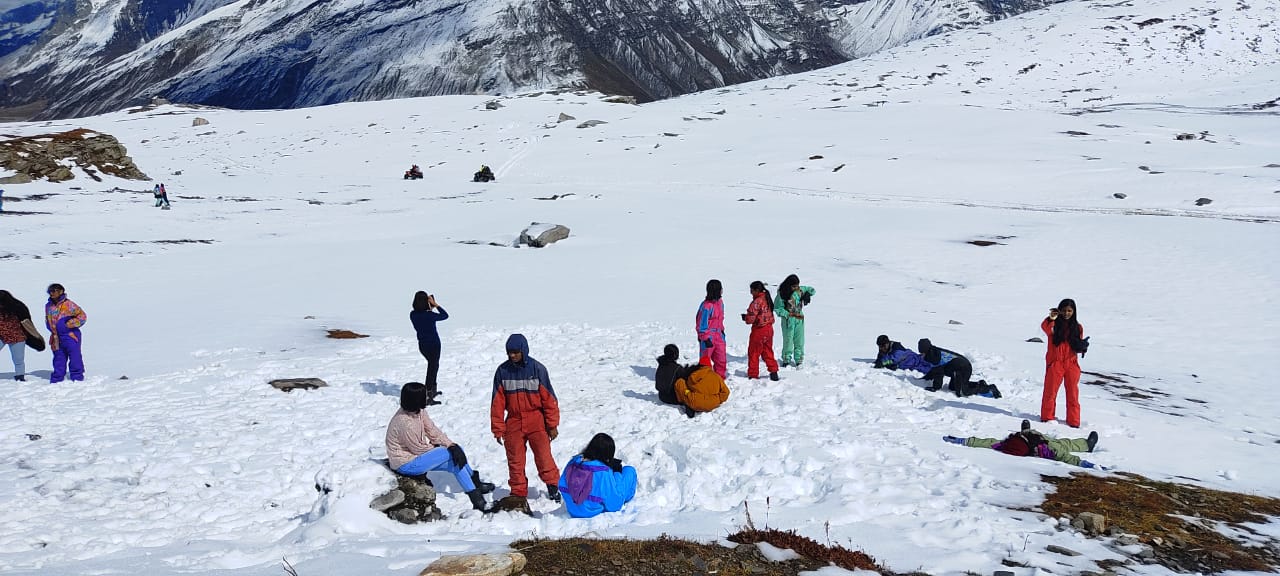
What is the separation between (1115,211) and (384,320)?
28.8 meters

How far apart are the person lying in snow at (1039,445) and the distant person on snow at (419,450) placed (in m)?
6.21

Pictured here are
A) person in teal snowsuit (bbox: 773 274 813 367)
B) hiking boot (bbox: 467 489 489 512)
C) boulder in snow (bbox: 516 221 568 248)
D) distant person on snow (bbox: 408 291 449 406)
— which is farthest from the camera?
boulder in snow (bbox: 516 221 568 248)

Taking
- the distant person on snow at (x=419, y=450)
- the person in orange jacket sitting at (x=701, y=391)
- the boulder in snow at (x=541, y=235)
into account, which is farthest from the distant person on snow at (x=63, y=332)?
the boulder in snow at (x=541, y=235)

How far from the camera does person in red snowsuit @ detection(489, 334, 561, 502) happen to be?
26.2 ft

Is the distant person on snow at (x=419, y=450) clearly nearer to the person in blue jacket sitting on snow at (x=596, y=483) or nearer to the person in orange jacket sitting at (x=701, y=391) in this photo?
the person in blue jacket sitting on snow at (x=596, y=483)

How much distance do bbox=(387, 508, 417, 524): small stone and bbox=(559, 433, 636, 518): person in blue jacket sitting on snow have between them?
1.50 meters

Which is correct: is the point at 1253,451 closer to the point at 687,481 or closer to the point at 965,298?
the point at 687,481

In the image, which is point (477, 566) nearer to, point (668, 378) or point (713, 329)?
point (668, 378)

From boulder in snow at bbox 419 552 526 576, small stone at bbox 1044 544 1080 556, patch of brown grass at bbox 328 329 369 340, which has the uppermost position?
patch of brown grass at bbox 328 329 369 340

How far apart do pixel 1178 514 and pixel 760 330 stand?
21.0ft

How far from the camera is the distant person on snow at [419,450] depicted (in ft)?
25.4

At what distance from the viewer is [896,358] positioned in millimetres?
13203

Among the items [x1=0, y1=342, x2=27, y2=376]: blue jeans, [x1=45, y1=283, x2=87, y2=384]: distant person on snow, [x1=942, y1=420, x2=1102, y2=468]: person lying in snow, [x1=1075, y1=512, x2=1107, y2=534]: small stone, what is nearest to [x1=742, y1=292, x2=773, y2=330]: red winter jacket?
[x1=942, y1=420, x2=1102, y2=468]: person lying in snow

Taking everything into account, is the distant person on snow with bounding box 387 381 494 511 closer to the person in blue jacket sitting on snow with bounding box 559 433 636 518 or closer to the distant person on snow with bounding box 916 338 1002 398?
the person in blue jacket sitting on snow with bounding box 559 433 636 518
